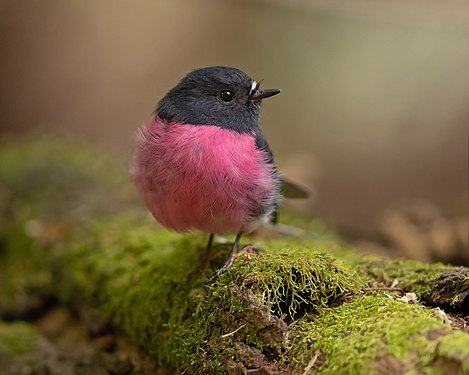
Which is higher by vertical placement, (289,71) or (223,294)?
(289,71)

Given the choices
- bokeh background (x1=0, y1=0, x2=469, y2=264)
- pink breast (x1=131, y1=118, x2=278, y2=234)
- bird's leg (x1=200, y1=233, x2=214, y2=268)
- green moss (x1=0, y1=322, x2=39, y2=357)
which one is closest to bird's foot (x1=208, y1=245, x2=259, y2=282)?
pink breast (x1=131, y1=118, x2=278, y2=234)

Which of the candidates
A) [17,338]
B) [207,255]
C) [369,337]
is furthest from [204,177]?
[17,338]

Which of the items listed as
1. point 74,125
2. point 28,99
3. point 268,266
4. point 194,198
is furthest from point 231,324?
point 28,99

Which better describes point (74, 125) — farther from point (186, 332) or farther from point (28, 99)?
point (186, 332)

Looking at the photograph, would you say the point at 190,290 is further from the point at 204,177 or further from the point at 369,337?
the point at 369,337

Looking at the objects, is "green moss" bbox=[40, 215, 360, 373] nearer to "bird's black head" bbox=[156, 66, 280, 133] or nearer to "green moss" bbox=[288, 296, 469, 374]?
"green moss" bbox=[288, 296, 469, 374]

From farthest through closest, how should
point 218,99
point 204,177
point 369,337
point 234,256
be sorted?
point 218,99 → point 234,256 → point 204,177 → point 369,337
